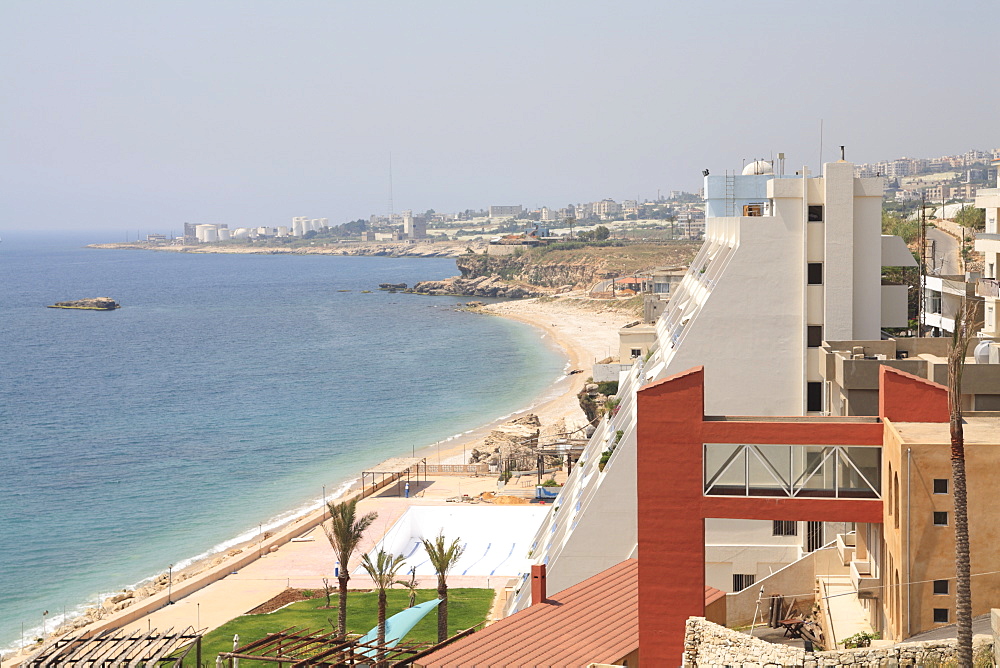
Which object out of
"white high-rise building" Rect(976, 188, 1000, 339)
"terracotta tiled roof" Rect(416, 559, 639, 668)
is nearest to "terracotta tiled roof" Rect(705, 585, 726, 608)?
"terracotta tiled roof" Rect(416, 559, 639, 668)

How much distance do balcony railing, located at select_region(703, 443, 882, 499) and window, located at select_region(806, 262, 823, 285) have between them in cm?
950

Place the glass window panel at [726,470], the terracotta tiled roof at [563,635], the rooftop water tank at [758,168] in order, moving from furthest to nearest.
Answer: the rooftop water tank at [758,168] → the terracotta tiled roof at [563,635] → the glass window panel at [726,470]

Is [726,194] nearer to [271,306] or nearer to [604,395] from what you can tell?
[604,395]

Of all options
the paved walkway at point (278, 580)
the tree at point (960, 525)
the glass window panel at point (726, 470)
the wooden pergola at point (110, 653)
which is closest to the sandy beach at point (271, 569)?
the paved walkway at point (278, 580)

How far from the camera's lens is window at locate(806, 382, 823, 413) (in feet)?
80.3

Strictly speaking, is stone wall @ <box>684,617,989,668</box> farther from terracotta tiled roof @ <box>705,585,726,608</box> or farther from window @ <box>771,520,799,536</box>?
window @ <box>771,520,799,536</box>

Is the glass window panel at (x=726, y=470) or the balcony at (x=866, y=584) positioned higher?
the glass window panel at (x=726, y=470)

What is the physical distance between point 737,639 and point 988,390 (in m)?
8.33

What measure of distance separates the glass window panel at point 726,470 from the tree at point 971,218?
4863 cm

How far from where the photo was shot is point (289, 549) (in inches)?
1542

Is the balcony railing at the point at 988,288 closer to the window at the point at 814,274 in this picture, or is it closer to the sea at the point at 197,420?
the window at the point at 814,274

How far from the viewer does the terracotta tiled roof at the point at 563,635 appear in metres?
16.5

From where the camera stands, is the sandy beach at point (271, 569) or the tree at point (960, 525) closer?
the tree at point (960, 525)

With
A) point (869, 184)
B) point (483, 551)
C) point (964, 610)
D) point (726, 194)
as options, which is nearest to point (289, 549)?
point (483, 551)
